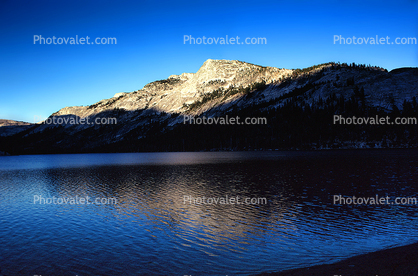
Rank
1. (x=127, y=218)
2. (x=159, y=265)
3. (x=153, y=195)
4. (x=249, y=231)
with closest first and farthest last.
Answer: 1. (x=159, y=265)
2. (x=249, y=231)
3. (x=127, y=218)
4. (x=153, y=195)

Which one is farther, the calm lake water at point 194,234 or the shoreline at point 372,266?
the calm lake water at point 194,234

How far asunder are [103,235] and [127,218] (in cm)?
549

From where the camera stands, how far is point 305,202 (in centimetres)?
3391

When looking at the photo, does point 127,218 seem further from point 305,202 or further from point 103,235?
point 305,202

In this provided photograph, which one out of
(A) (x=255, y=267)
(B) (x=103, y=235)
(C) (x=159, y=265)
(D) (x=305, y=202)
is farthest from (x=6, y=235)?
(D) (x=305, y=202)

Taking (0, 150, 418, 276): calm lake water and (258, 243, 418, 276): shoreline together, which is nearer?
(258, 243, 418, 276): shoreline

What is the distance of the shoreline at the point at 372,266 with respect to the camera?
548 inches

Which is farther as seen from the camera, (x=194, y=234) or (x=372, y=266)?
(x=194, y=234)

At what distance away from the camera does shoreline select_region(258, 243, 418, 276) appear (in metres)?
13.9

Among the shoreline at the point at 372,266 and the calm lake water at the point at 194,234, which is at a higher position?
the shoreline at the point at 372,266

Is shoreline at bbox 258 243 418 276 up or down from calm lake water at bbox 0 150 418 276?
up

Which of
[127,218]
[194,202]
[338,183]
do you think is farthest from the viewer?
[338,183]

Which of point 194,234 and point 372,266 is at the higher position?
point 372,266

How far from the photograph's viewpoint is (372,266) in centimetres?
1476
